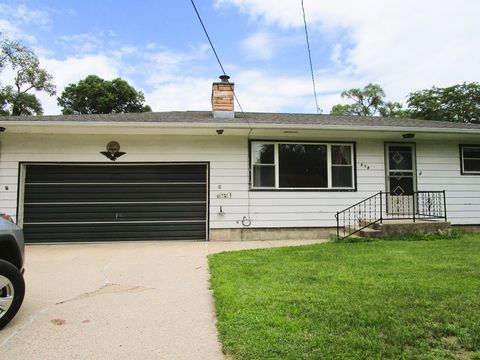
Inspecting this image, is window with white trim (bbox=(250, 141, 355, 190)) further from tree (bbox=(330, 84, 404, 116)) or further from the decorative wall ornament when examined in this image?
tree (bbox=(330, 84, 404, 116))

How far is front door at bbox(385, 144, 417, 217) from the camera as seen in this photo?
928 centimetres

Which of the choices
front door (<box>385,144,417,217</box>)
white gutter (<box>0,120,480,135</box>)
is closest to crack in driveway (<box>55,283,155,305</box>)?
white gutter (<box>0,120,480,135</box>)

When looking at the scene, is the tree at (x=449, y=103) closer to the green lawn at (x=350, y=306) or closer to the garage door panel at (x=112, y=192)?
the garage door panel at (x=112, y=192)

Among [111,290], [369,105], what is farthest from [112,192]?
[369,105]

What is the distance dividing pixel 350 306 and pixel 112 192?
23.3 ft

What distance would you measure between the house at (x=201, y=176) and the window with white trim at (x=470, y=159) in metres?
0.41

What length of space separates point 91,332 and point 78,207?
6384 millimetres

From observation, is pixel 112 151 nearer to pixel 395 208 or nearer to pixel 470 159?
pixel 395 208

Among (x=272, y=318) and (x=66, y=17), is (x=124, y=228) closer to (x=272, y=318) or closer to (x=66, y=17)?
(x=272, y=318)

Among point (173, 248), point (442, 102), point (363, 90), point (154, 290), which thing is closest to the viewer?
point (154, 290)

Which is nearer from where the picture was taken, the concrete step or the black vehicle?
the black vehicle

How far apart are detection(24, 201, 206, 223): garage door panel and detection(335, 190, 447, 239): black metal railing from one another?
13.1ft

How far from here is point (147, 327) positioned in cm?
305

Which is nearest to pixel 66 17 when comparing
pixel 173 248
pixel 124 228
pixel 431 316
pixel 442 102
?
pixel 124 228
